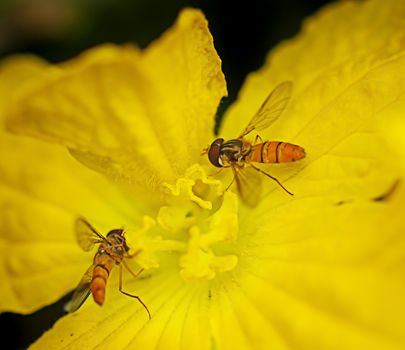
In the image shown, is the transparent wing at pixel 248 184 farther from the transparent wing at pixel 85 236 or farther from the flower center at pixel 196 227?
the transparent wing at pixel 85 236

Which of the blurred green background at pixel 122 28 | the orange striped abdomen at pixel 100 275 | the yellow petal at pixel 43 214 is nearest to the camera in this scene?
the orange striped abdomen at pixel 100 275

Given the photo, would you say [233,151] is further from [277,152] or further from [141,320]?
[141,320]

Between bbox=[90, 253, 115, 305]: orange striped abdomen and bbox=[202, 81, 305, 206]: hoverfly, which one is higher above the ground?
bbox=[202, 81, 305, 206]: hoverfly

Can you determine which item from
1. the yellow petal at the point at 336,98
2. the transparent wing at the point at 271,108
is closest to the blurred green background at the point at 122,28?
A: the yellow petal at the point at 336,98

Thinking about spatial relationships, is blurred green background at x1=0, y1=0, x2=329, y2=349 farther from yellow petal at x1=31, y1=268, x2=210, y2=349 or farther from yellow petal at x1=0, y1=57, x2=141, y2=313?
yellow petal at x1=31, y1=268, x2=210, y2=349

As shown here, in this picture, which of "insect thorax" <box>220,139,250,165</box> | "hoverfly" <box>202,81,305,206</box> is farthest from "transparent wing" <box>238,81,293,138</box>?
"insect thorax" <box>220,139,250,165</box>

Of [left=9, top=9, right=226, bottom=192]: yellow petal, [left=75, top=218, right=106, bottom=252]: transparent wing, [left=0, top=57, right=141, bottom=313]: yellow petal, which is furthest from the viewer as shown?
[left=0, top=57, right=141, bottom=313]: yellow petal

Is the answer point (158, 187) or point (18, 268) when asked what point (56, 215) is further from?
point (158, 187)
